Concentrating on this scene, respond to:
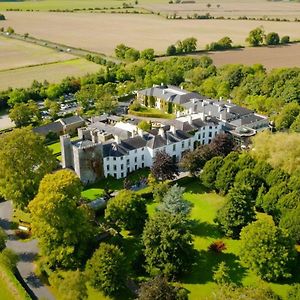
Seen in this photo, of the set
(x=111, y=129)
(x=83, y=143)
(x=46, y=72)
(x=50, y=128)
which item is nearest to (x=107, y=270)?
(x=83, y=143)

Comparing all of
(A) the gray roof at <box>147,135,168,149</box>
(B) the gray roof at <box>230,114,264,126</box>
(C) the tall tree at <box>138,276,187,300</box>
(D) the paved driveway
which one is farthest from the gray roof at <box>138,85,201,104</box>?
(C) the tall tree at <box>138,276,187,300</box>

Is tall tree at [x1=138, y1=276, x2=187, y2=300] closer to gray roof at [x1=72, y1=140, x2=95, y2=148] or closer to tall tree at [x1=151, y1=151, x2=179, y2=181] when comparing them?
tall tree at [x1=151, y1=151, x2=179, y2=181]

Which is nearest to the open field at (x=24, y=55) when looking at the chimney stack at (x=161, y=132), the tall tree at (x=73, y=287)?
the chimney stack at (x=161, y=132)

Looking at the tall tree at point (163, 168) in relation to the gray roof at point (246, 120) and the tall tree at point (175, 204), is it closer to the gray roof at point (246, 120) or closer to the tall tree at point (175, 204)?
the tall tree at point (175, 204)

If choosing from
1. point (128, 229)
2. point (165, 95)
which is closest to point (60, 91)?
point (165, 95)

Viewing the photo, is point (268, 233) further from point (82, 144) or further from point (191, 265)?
point (82, 144)

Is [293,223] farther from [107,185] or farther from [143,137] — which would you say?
[143,137]

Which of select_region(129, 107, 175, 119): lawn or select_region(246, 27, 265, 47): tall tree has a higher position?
select_region(246, 27, 265, 47): tall tree
